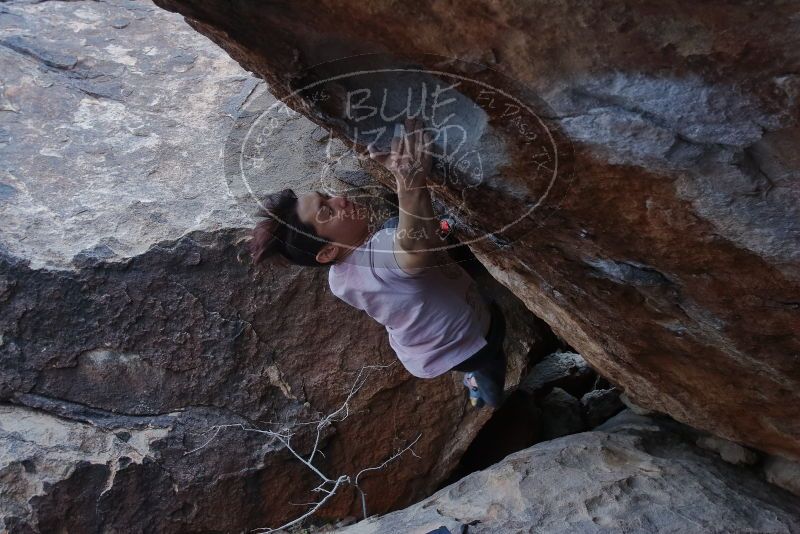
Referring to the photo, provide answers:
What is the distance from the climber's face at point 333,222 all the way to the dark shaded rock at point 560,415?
5.10ft

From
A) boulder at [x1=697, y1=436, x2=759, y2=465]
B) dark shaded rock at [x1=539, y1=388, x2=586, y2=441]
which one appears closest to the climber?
boulder at [x1=697, y1=436, x2=759, y2=465]

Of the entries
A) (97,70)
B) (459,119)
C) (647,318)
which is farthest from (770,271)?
(97,70)

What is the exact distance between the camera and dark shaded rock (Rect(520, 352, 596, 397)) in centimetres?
284

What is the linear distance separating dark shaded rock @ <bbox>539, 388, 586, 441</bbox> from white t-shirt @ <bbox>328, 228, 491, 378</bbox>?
1.12 meters

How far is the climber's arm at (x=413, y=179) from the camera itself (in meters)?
1.19

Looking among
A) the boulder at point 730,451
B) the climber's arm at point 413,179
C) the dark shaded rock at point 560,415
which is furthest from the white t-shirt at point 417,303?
the dark shaded rock at point 560,415

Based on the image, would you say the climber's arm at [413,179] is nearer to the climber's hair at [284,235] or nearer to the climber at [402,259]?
the climber at [402,259]

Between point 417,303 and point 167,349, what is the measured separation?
0.97m

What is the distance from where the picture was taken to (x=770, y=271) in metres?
1.09

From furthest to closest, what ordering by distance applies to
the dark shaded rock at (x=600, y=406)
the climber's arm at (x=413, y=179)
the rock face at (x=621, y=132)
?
the dark shaded rock at (x=600, y=406)
the climber's arm at (x=413, y=179)
the rock face at (x=621, y=132)

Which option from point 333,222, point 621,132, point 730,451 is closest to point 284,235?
point 333,222

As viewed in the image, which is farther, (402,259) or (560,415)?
(560,415)

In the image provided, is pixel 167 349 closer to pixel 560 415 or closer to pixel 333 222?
pixel 333 222

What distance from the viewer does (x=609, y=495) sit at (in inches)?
68.1
